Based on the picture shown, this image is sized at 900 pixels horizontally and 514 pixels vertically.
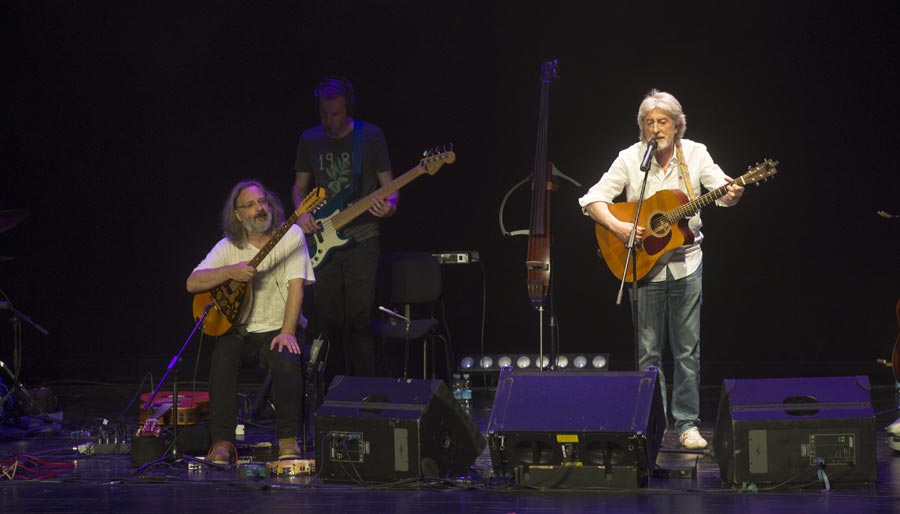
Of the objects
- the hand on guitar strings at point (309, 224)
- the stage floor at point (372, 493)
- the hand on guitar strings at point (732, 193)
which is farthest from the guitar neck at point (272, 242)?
the hand on guitar strings at point (732, 193)

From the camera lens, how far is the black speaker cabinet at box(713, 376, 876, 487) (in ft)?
14.0

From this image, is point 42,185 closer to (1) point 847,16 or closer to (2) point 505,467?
(2) point 505,467

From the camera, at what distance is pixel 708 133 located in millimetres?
7613

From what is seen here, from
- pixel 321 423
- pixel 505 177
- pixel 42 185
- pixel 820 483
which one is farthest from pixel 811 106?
pixel 42 185

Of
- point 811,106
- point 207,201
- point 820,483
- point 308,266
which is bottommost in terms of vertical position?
point 820,483

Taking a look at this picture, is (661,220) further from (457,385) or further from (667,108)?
(457,385)

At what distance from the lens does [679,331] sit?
5434mm

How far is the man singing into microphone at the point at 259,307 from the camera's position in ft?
17.5

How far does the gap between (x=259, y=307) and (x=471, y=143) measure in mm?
2732

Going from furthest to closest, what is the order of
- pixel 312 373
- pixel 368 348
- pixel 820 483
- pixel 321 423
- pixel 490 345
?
pixel 490 345 → pixel 368 348 → pixel 312 373 → pixel 321 423 → pixel 820 483

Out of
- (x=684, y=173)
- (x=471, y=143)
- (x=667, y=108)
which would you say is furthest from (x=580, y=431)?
(x=471, y=143)

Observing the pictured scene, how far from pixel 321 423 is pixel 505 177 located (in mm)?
3518

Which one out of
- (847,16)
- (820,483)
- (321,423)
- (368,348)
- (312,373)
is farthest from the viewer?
(847,16)

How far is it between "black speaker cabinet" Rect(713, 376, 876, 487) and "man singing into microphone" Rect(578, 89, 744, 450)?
984 millimetres
